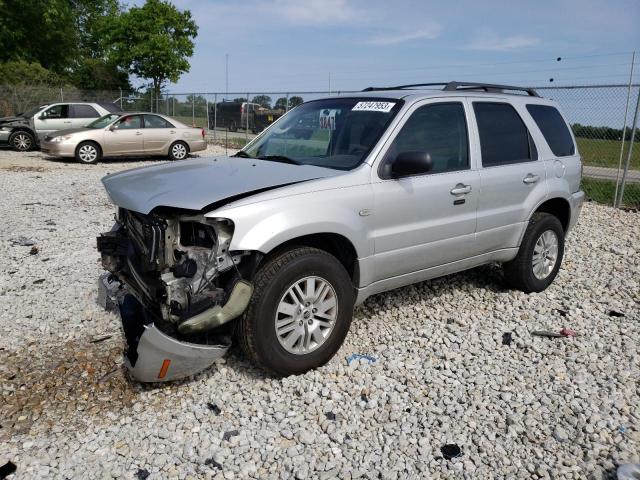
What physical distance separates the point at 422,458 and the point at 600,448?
1.01 m

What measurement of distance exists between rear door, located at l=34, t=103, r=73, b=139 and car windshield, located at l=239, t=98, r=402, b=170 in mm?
15110

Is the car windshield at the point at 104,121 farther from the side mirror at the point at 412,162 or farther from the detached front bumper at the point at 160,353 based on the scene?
the side mirror at the point at 412,162

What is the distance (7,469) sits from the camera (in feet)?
9.19

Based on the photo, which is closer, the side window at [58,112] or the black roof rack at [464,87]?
the black roof rack at [464,87]

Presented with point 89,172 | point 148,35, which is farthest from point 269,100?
point 148,35

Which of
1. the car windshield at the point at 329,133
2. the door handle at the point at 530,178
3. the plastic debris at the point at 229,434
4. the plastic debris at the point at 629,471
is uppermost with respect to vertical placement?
the car windshield at the point at 329,133

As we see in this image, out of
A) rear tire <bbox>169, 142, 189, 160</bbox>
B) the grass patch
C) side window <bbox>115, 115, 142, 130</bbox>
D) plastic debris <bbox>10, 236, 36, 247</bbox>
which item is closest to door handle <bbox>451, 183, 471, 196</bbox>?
plastic debris <bbox>10, 236, 36, 247</bbox>

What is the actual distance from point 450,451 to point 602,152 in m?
10.8

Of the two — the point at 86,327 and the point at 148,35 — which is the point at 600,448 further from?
the point at 148,35

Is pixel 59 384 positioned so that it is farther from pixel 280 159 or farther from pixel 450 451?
pixel 450 451

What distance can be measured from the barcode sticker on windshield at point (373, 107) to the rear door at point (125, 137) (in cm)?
1283

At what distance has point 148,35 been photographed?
3055cm

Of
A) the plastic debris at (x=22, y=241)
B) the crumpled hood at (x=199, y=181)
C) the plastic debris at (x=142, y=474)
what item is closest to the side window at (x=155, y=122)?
the plastic debris at (x=22, y=241)

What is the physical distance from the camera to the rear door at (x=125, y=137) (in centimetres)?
1567
